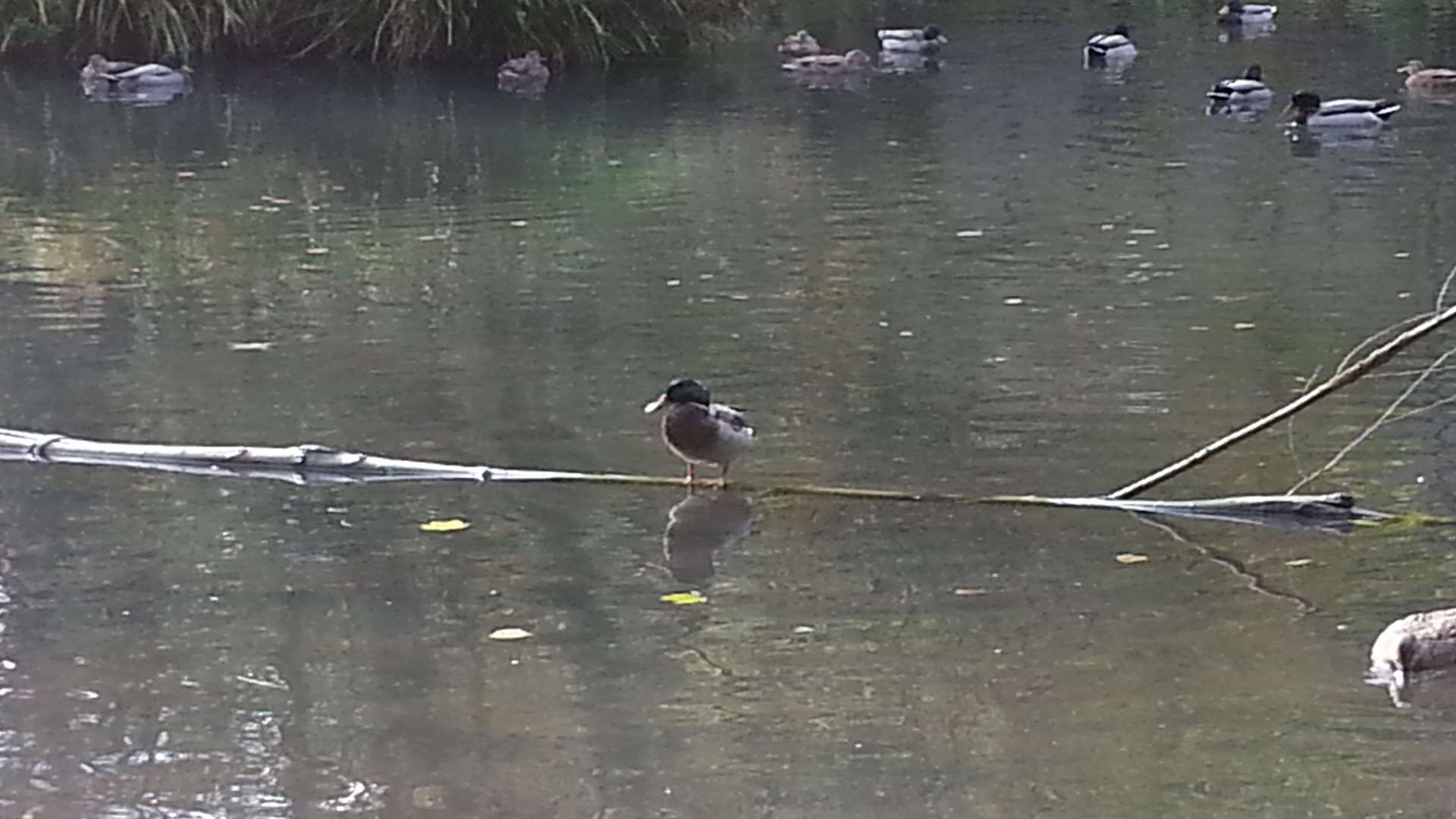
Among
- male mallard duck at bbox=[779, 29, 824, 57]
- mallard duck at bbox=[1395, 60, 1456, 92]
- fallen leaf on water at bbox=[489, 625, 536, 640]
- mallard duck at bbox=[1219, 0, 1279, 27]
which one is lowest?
mallard duck at bbox=[1219, 0, 1279, 27]

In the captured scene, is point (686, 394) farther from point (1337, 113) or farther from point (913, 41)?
point (913, 41)

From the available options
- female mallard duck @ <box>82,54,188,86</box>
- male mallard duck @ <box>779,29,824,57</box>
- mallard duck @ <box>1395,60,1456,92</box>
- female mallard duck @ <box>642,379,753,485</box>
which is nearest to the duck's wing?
female mallard duck @ <box>642,379,753,485</box>

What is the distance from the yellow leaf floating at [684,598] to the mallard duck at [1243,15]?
23.1 meters

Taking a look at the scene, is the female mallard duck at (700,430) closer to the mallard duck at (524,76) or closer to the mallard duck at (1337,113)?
the mallard duck at (1337,113)

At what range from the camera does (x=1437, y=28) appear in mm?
27203

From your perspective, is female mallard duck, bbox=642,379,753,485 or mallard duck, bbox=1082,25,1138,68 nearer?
female mallard duck, bbox=642,379,753,485

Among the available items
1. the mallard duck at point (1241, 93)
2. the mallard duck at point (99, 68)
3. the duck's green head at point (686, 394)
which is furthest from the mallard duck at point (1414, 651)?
the mallard duck at point (99, 68)

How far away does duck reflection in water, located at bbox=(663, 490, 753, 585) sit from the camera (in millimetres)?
7070

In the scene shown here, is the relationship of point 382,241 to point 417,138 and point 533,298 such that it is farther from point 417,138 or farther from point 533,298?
point 417,138

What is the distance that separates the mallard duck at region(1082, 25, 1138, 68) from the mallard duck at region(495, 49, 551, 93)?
17.1ft

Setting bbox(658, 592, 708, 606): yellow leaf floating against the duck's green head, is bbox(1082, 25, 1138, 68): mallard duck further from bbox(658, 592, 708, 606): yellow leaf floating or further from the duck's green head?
bbox(658, 592, 708, 606): yellow leaf floating

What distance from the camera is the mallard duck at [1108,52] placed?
24.3m

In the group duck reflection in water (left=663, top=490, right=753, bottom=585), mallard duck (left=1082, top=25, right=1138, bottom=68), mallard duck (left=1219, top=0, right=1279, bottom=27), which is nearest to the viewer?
duck reflection in water (left=663, top=490, right=753, bottom=585)

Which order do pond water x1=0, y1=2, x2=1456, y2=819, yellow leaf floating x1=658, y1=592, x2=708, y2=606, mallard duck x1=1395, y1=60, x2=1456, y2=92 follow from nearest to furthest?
pond water x1=0, y1=2, x2=1456, y2=819
yellow leaf floating x1=658, y1=592, x2=708, y2=606
mallard duck x1=1395, y1=60, x2=1456, y2=92
